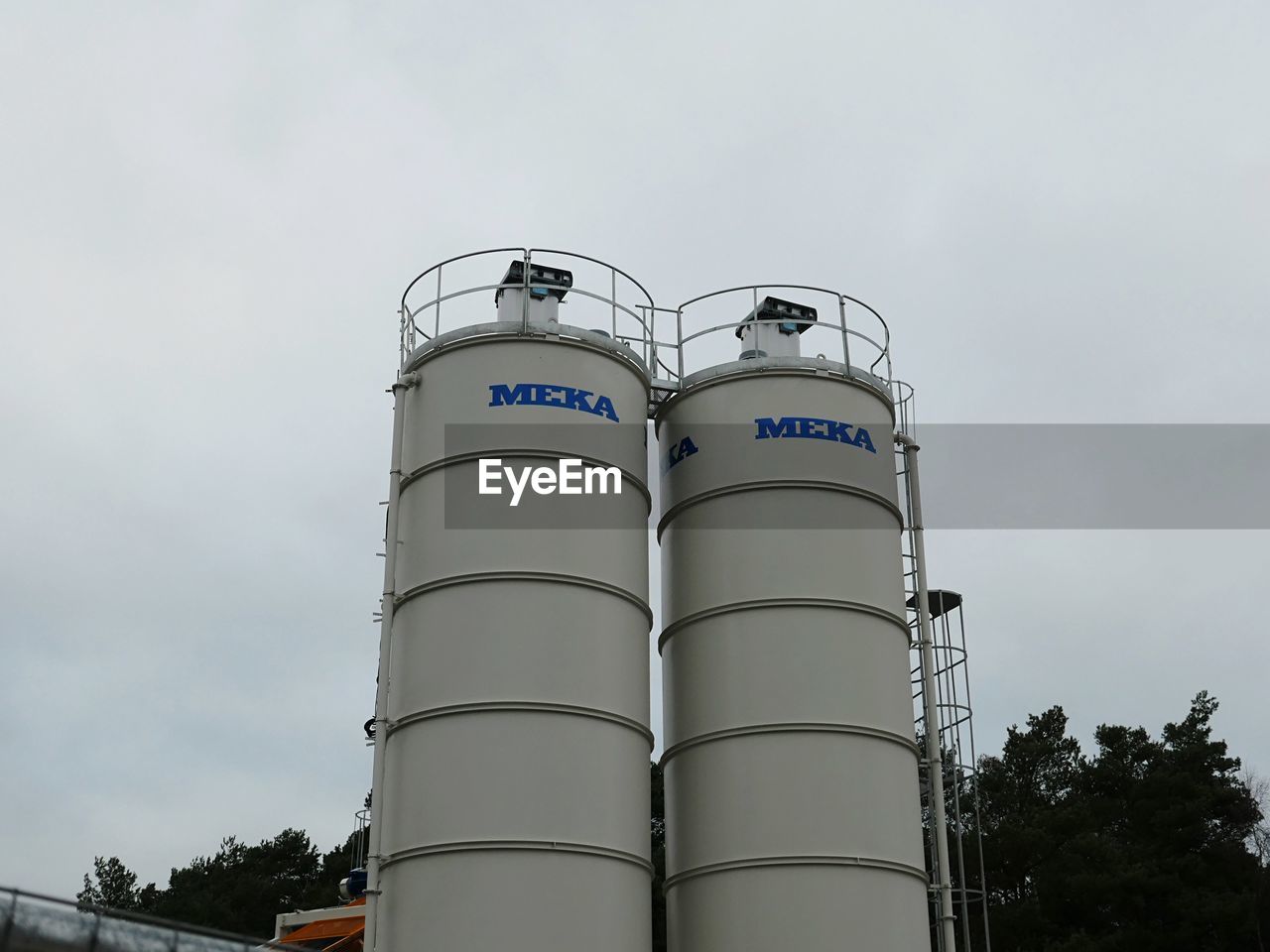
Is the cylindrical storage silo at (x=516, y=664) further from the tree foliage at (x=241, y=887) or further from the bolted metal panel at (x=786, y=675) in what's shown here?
the tree foliage at (x=241, y=887)

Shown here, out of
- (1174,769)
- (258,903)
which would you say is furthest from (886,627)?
(258,903)

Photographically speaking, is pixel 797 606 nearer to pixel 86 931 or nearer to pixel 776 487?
pixel 776 487

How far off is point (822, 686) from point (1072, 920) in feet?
67.4

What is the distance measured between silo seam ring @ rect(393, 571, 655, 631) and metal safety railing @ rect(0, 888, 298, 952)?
14.4ft

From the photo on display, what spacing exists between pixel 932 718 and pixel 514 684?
5.59m

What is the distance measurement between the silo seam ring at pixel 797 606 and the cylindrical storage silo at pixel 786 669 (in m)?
0.02

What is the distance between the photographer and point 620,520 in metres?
15.2

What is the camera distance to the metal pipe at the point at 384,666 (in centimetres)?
1377

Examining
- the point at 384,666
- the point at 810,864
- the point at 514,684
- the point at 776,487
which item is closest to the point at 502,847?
the point at 514,684

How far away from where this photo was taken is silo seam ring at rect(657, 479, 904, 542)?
16.1m

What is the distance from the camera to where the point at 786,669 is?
15227 mm

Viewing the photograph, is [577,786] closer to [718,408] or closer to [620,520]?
[620,520]

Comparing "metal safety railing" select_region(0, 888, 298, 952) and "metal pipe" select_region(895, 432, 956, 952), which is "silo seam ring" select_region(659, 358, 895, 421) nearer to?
"metal pipe" select_region(895, 432, 956, 952)
